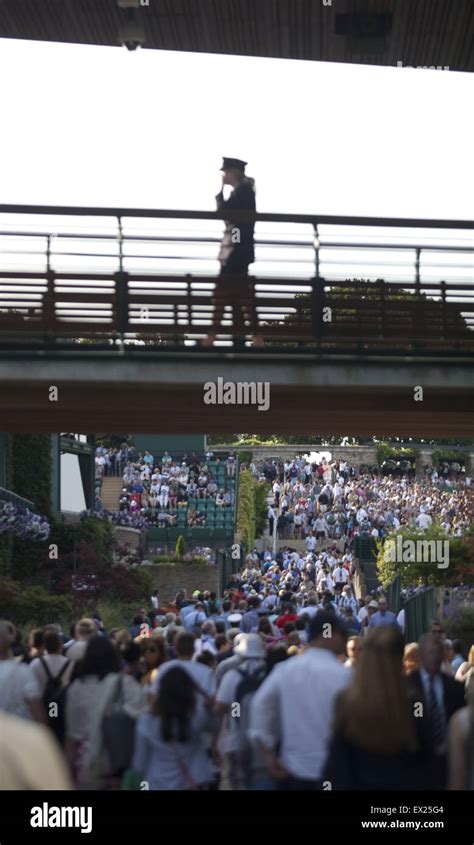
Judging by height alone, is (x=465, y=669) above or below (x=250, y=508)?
below

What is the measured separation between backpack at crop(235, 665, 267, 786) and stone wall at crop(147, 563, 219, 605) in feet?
102

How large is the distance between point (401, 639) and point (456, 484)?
60.8m

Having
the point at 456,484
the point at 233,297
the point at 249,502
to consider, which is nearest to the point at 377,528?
the point at 249,502

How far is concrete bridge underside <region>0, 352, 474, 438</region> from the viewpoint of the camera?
16234 mm

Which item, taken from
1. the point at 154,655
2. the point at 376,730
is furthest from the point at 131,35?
the point at 376,730

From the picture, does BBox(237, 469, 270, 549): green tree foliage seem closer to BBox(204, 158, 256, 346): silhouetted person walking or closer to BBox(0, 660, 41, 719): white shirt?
BBox(204, 158, 256, 346): silhouetted person walking

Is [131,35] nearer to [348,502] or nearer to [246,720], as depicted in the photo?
[246,720]

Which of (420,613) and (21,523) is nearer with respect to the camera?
(420,613)

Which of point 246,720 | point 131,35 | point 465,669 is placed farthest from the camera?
point 131,35

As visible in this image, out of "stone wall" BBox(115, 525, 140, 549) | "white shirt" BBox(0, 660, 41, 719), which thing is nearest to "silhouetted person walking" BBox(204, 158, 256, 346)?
"white shirt" BBox(0, 660, 41, 719)

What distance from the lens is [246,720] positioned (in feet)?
28.9

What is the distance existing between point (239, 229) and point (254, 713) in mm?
9476

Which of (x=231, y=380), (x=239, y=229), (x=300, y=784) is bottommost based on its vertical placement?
(x=300, y=784)

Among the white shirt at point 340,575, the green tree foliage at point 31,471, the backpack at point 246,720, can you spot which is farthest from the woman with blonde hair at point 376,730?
the white shirt at point 340,575
